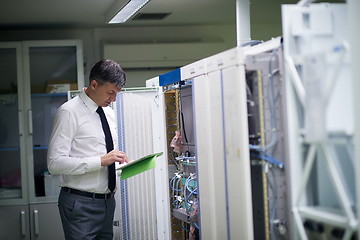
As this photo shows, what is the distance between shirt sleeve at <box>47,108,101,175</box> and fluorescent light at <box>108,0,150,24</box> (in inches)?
59.4

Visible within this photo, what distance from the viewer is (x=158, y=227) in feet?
12.9

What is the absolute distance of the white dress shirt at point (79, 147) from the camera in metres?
3.01

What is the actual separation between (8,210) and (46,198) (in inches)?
16.3

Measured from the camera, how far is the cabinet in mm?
5426

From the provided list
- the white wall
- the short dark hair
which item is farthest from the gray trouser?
the white wall

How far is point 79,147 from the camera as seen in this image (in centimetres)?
312

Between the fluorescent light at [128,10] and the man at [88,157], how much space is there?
48.3 inches

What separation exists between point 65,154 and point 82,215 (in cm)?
38

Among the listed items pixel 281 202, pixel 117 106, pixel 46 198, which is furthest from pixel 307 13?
pixel 46 198

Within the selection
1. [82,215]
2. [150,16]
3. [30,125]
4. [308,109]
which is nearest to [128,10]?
[150,16]

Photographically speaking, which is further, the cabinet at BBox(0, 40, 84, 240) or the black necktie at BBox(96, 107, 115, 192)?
the cabinet at BBox(0, 40, 84, 240)

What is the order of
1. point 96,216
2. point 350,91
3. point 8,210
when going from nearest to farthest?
point 350,91 → point 96,216 → point 8,210

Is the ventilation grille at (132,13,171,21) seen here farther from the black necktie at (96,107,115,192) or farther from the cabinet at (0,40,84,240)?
the black necktie at (96,107,115,192)

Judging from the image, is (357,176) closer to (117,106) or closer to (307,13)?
(307,13)
